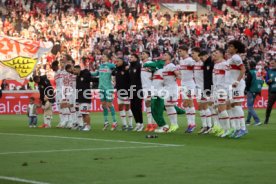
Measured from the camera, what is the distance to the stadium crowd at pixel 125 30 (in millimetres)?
45844

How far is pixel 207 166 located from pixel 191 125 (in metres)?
8.93

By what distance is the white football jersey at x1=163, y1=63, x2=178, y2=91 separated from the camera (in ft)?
76.2

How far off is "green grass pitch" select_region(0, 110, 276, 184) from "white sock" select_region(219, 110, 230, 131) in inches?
16.9

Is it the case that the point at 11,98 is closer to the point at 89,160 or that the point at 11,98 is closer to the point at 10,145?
the point at 10,145

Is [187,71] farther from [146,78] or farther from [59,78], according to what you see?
[59,78]

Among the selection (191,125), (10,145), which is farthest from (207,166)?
(191,125)

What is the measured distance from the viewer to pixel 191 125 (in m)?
23.1

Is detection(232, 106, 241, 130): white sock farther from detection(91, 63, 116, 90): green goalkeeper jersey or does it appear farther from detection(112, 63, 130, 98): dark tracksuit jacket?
detection(91, 63, 116, 90): green goalkeeper jersey

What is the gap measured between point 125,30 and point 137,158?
112 ft

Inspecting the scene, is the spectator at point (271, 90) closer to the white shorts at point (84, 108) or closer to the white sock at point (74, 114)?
the white sock at point (74, 114)

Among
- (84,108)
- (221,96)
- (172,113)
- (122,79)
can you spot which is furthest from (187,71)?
(84,108)

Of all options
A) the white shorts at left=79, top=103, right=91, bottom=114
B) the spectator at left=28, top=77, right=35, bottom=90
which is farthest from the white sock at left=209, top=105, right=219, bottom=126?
the spectator at left=28, top=77, right=35, bottom=90

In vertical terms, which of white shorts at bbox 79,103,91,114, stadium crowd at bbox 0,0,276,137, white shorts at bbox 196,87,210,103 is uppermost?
stadium crowd at bbox 0,0,276,137

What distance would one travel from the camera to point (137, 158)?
15.6 meters
